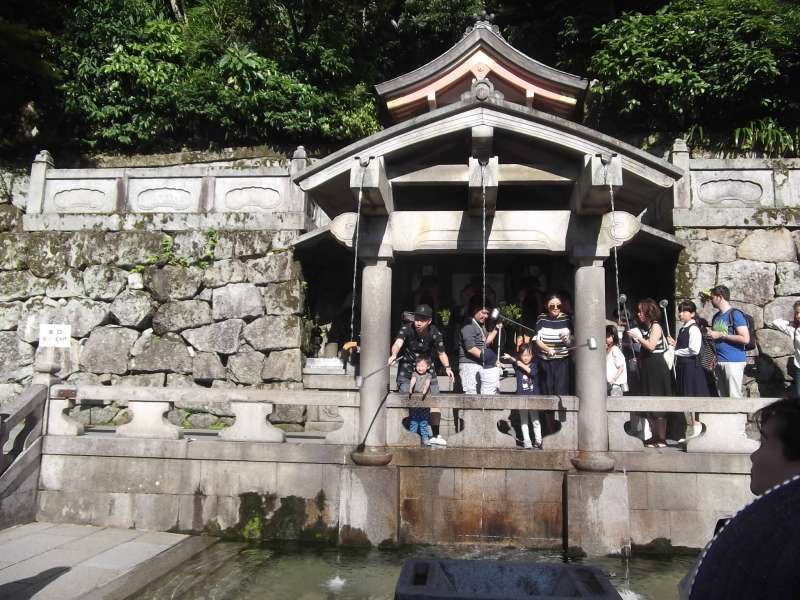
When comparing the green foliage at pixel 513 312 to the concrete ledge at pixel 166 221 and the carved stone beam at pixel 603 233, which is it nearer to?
the carved stone beam at pixel 603 233

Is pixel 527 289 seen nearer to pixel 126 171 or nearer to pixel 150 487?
pixel 150 487

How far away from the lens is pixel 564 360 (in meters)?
7.74

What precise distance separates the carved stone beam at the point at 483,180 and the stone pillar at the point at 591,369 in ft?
4.69

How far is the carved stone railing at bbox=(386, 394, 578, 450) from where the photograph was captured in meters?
7.06

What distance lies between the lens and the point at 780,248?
1049cm

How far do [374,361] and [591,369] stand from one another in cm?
267

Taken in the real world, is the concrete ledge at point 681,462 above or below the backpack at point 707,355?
below

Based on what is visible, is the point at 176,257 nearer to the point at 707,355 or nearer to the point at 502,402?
the point at 502,402

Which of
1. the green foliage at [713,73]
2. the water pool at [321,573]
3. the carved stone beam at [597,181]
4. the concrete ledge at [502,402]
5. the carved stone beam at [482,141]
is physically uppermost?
the green foliage at [713,73]

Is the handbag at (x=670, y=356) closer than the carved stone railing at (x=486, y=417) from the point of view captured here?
No

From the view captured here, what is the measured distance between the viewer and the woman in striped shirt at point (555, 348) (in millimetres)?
7707

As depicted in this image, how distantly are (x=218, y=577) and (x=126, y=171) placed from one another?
9.55 meters

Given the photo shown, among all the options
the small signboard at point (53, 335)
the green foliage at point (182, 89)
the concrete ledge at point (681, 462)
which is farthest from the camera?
the green foliage at point (182, 89)

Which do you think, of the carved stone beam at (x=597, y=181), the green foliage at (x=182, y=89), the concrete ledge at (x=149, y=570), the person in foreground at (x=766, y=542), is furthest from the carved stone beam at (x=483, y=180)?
the green foliage at (x=182, y=89)
